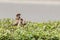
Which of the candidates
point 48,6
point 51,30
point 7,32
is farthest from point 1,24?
point 48,6

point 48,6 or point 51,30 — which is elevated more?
point 48,6

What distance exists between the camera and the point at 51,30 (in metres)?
3.64

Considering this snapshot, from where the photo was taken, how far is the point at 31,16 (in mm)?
6953

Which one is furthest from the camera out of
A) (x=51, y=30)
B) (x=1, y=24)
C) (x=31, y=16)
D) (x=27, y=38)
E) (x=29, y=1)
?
(x=29, y=1)

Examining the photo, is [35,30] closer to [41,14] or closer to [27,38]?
[27,38]

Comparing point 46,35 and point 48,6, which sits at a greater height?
point 48,6

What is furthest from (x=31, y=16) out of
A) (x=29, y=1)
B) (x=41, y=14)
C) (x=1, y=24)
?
(x=1, y=24)

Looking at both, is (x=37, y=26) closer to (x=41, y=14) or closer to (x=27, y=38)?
(x=27, y=38)

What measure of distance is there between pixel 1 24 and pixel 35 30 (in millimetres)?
697

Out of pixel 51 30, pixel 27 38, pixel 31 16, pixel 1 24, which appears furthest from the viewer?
pixel 31 16

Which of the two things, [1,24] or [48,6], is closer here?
[1,24]

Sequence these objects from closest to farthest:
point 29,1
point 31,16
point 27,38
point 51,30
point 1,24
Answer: point 27,38, point 51,30, point 1,24, point 31,16, point 29,1

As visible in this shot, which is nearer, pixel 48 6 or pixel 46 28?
pixel 46 28

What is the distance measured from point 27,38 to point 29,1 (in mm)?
4317
